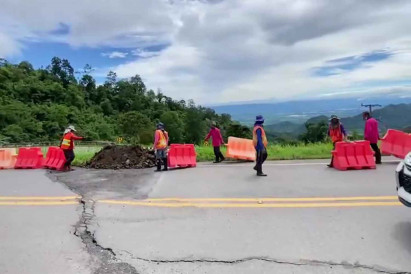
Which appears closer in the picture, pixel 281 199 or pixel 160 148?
pixel 281 199

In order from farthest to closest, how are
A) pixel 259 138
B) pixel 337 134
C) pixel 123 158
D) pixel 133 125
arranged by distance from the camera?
pixel 133 125 → pixel 123 158 → pixel 337 134 → pixel 259 138

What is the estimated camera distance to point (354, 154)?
11.5 meters

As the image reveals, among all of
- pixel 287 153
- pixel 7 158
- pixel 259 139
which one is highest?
pixel 259 139

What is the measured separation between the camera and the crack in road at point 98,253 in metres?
4.59

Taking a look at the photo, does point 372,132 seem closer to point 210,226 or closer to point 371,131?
point 371,131

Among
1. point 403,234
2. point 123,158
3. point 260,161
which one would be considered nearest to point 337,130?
point 260,161

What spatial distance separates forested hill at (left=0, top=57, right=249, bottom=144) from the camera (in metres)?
76.1

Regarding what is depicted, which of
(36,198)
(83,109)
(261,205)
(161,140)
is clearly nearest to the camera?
(261,205)

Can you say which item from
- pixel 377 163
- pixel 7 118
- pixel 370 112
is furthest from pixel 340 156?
pixel 7 118

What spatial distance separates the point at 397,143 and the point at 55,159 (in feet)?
40.0

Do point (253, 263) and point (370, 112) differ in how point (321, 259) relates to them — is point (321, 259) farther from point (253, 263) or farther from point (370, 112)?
point (370, 112)

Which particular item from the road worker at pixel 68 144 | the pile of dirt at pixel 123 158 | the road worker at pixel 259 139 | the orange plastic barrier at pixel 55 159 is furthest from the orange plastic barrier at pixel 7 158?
the road worker at pixel 259 139

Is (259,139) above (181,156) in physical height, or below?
above

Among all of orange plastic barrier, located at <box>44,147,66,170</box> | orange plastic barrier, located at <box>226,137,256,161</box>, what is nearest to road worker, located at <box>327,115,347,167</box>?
orange plastic barrier, located at <box>226,137,256,161</box>
